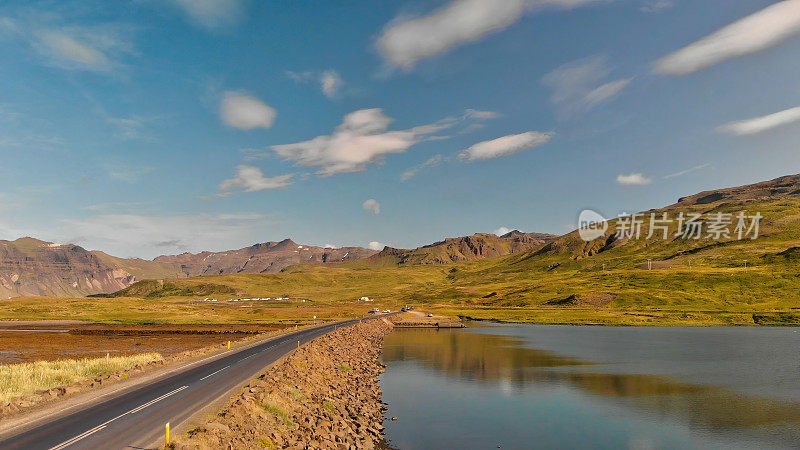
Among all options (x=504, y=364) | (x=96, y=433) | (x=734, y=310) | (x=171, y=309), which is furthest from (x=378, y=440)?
(x=171, y=309)

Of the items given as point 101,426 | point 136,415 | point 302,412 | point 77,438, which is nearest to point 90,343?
point 136,415

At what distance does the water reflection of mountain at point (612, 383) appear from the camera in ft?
122

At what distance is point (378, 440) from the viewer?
32562mm

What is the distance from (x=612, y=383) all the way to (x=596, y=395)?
294 inches

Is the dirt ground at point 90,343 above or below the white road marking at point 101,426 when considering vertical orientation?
below

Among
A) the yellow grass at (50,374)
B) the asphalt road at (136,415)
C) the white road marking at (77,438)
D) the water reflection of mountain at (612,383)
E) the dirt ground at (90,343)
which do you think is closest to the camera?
the white road marking at (77,438)

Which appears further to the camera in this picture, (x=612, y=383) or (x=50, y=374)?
(x=612, y=383)

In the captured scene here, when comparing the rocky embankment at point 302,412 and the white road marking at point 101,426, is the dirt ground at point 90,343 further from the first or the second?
the white road marking at point 101,426

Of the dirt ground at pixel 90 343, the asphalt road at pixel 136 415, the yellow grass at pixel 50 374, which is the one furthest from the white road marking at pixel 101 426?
the dirt ground at pixel 90 343

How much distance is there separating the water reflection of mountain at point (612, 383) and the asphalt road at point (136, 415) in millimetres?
30161

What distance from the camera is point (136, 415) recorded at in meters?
28.9

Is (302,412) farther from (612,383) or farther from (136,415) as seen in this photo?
(612,383)

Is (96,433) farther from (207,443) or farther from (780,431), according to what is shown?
(780,431)

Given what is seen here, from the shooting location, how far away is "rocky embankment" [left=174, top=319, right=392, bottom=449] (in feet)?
81.8
